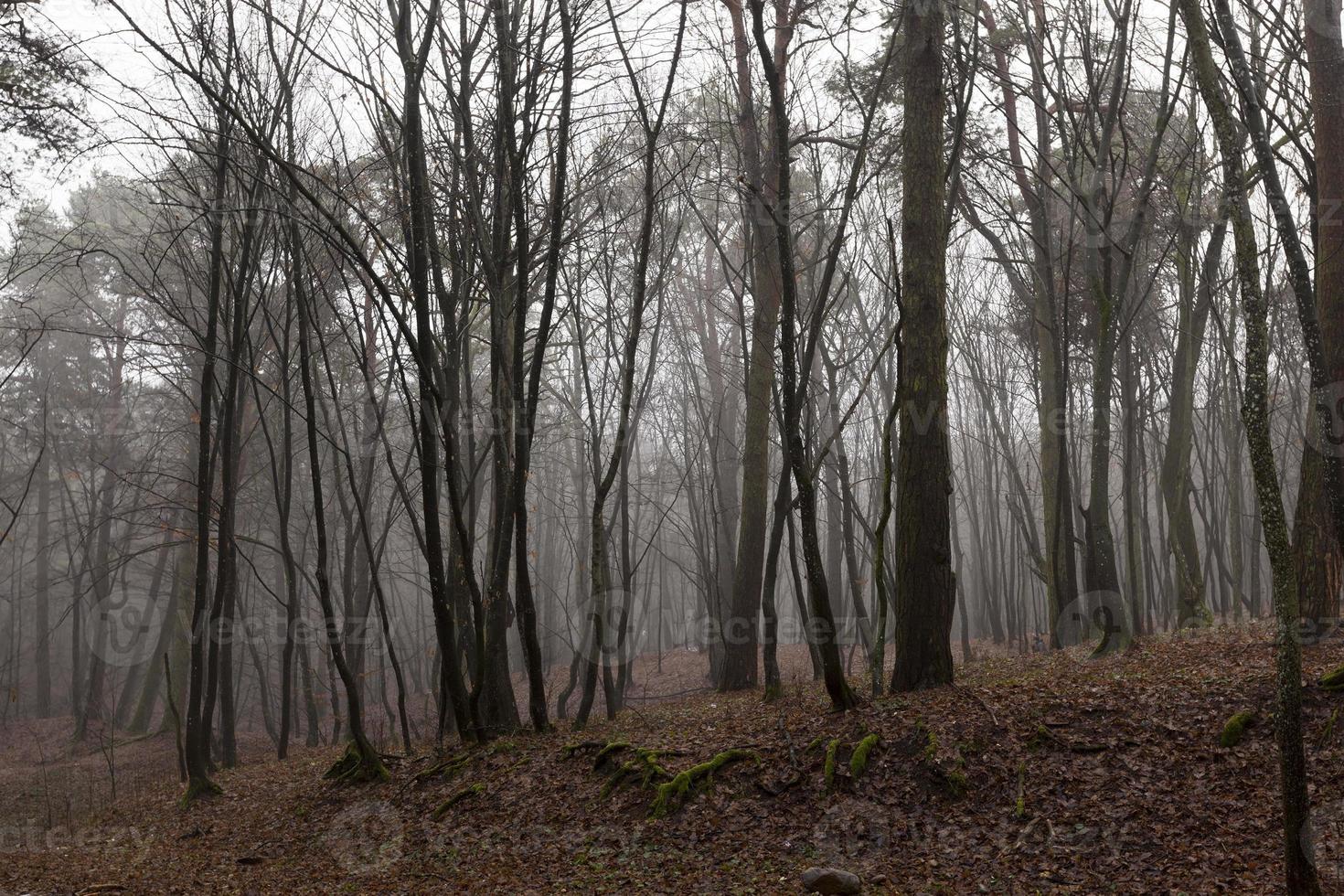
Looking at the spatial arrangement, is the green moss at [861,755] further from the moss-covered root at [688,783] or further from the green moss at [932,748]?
the moss-covered root at [688,783]

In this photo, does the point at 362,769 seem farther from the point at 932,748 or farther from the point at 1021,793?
the point at 1021,793

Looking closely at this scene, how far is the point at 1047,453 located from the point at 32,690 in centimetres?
2618

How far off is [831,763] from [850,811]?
332 millimetres

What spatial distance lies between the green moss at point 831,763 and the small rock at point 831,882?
2.63ft

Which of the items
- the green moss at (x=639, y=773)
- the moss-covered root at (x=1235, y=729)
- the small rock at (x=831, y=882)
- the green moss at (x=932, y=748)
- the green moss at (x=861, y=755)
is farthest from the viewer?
the green moss at (x=639, y=773)

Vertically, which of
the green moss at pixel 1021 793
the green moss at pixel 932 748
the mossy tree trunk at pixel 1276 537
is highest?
the mossy tree trunk at pixel 1276 537

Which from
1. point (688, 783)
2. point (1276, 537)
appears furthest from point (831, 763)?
point (1276, 537)

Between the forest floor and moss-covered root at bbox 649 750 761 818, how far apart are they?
3 centimetres

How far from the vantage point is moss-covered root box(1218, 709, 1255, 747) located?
4.13 m

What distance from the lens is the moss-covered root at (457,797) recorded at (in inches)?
211

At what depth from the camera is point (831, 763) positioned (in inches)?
182

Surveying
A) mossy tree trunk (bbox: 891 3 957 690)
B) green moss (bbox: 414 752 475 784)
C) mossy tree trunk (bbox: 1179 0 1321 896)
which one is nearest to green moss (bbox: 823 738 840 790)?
mossy tree trunk (bbox: 891 3 957 690)

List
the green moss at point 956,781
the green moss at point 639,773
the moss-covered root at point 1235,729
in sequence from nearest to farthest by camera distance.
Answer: the moss-covered root at point 1235,729 < the green moss at point 956,781 < the green moss at point 639,773

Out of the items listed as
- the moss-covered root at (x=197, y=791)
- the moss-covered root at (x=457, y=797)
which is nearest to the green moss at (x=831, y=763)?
the moss-covered root at (x=457, y=797)
